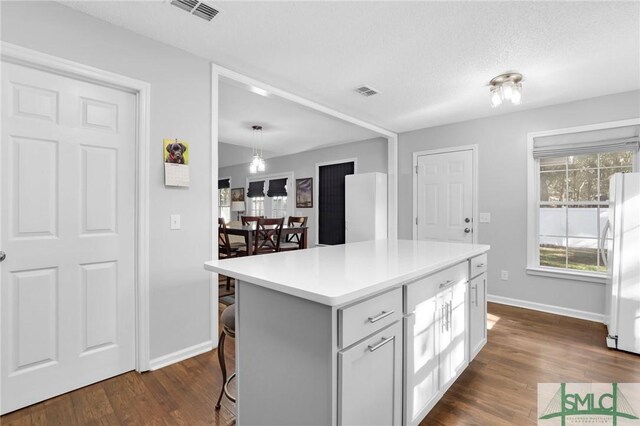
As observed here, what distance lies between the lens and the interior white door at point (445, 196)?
4.28 metres

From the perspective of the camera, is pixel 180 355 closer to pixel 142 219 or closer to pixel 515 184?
pixel 142 219

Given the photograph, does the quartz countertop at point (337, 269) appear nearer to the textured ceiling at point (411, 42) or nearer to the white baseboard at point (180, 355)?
the white baseboard at point (180, 355)

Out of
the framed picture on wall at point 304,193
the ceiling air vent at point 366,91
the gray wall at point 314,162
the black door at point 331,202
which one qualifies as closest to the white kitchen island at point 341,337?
the ceiling air vent at point 366,91

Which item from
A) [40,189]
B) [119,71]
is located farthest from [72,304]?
[119,71]

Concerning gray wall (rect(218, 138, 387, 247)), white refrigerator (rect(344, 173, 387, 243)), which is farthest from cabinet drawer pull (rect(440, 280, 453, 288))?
gray wall (rect(218, 138, 387, 247))

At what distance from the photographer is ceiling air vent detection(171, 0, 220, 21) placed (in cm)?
191

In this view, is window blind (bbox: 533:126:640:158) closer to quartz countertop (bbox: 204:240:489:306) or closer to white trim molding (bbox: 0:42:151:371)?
quartz countertop (bbox: 204:240:489:306)

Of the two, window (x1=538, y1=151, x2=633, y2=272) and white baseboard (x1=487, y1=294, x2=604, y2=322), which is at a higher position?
window (x1=538, y1=151, x2=633, y2=272)

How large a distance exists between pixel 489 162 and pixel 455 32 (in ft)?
7.70

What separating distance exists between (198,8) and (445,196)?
3718 millimetres

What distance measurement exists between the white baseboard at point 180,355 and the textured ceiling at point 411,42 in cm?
230

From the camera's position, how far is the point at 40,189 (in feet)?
6.12

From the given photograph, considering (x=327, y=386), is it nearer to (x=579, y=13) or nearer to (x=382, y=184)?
(x=579, y=13)

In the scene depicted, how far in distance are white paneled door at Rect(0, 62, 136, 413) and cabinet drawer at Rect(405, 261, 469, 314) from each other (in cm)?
190
